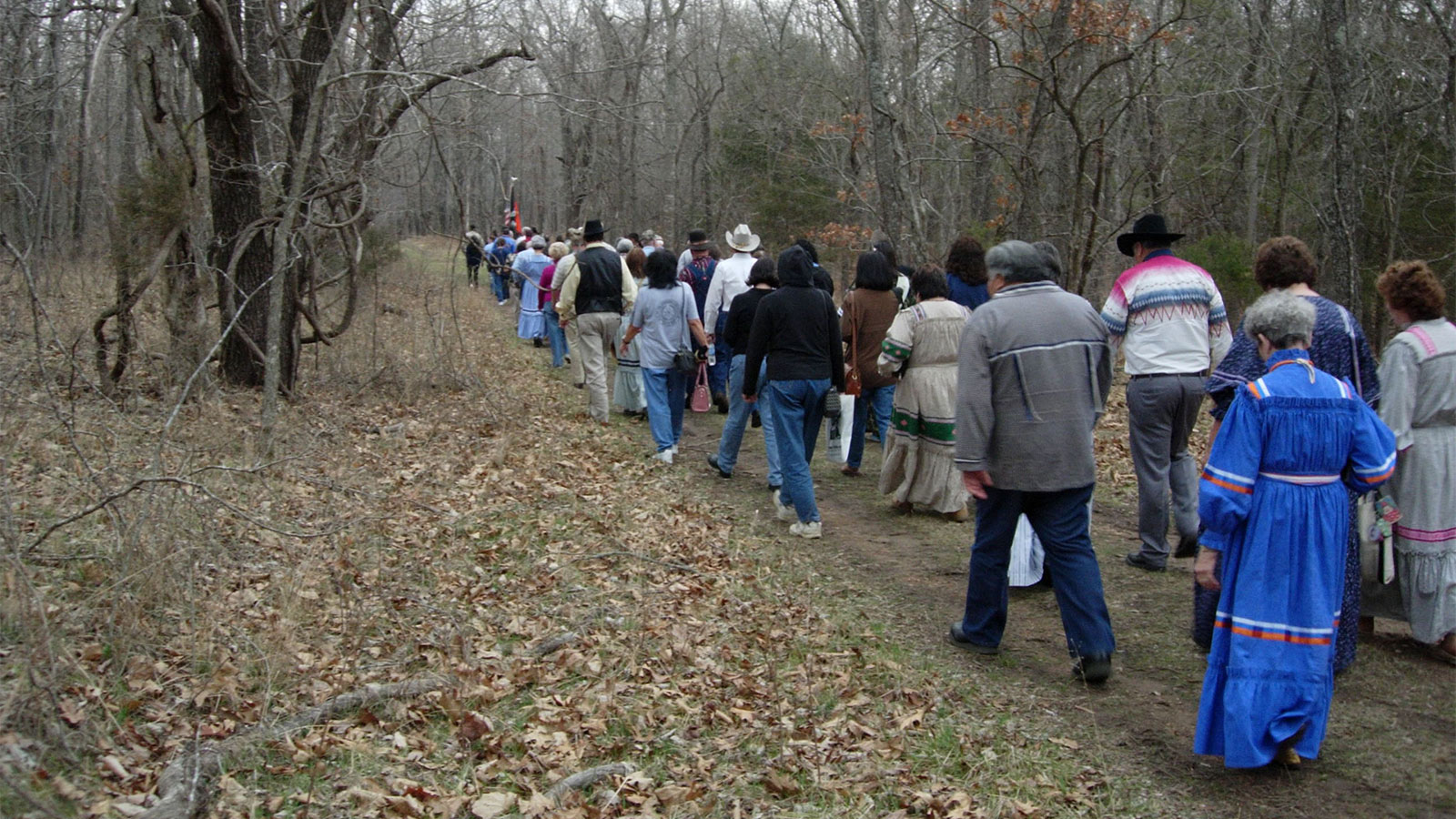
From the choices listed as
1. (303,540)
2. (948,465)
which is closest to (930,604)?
(948,465)

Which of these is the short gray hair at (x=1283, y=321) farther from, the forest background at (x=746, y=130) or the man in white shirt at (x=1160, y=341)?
the forest background at (x=746, y=130)

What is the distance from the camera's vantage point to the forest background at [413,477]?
4473mm

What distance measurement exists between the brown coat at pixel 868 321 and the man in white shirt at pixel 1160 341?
2.88 m

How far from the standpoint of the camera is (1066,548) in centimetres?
532

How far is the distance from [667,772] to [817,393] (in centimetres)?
413

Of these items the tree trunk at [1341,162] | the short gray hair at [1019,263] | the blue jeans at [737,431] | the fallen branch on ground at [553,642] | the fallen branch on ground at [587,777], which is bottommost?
the fallen branch on ground at [587,777]

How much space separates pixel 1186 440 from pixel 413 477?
585 centimetres

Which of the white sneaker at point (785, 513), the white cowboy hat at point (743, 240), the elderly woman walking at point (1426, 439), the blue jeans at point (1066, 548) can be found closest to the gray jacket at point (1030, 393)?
the blue jeans at point (1066, 548)

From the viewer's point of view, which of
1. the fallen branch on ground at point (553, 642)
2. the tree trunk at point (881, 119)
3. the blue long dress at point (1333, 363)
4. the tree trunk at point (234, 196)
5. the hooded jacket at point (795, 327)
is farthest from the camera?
the tree trunk at point (881, 119)

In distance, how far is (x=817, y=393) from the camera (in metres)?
8.33

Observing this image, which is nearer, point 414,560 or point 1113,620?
point 1113,620

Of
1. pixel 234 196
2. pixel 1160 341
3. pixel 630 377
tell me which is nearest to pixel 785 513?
pixel 1160 341

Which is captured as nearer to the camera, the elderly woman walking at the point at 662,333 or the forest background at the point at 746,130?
the forest background at the point at 746,130

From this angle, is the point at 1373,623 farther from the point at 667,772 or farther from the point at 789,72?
the point at 789,72
